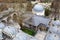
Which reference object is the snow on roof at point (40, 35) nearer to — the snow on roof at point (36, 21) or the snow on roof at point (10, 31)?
the snow on roof at point (36, 21)

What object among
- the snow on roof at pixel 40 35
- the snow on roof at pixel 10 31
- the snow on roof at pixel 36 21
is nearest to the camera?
the snow on roof at pixel 10 31

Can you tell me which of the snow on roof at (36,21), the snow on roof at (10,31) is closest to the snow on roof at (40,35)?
the snow on roof at (36,21)

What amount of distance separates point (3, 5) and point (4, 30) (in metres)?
1.94

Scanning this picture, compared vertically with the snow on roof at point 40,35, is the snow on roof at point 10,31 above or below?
above

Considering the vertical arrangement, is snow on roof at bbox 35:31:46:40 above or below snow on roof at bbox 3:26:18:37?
below

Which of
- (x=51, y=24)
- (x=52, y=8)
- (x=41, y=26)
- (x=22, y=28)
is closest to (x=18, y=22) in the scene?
(x=22, y=28)

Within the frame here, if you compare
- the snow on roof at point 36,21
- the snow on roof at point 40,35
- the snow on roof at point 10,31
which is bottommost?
the snow on roof at point 40,35

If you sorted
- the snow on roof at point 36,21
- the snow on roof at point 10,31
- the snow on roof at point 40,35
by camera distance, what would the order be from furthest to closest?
the snow on roof at point 36,21, the snow on roof at point 40,35, the snow on roof at point 10,31

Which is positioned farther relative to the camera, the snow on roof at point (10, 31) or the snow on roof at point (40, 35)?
the snow on roof at point (40, 35)

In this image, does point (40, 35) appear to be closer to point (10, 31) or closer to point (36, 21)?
point (36, 21)

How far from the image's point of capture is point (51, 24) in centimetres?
393

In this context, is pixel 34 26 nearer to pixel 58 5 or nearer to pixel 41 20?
pixel 41 20

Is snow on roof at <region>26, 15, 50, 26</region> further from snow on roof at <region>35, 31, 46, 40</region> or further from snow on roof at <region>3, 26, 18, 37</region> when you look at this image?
snow on roof at <region>3, 26, 18, 37</region>

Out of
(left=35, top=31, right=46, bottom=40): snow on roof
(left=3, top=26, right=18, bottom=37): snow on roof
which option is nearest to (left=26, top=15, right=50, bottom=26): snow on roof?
(left=35, top=31, right=46, bottom=40): snow on roof
